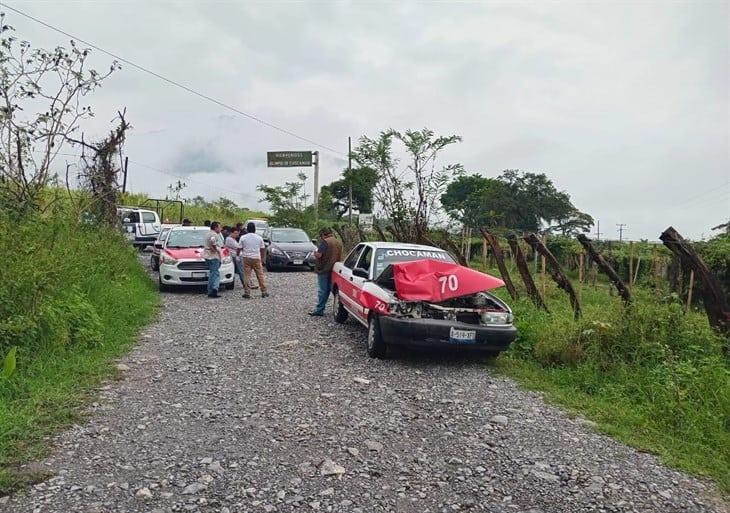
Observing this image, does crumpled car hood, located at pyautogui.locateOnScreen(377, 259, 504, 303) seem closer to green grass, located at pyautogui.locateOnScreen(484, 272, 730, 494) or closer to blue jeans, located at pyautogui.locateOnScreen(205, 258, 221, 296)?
green grass, located at pyautogui.locateOnScreen(484, 272, 730, 494)

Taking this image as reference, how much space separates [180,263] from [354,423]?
348 inches

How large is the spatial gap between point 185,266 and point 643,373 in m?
9.76

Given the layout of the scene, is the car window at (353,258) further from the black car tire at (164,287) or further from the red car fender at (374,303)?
the black car tire at (164,287)

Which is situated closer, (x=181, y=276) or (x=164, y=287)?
(x=181, y=276)

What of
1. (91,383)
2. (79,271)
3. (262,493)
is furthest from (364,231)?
(262,493)

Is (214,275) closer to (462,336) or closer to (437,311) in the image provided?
(437,311)

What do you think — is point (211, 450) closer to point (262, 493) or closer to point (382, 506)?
point (262, 493)

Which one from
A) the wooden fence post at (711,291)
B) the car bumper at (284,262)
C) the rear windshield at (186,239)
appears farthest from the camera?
the car bumper at (284,262)

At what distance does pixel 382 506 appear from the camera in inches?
133

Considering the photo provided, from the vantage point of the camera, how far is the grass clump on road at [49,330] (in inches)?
171

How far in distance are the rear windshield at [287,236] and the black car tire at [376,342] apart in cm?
1180

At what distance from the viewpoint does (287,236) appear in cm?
1875

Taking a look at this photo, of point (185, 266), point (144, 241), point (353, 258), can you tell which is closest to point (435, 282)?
point (353, 258)

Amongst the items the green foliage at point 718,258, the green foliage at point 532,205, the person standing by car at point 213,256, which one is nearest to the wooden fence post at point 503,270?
the green foliage at point 718,258
